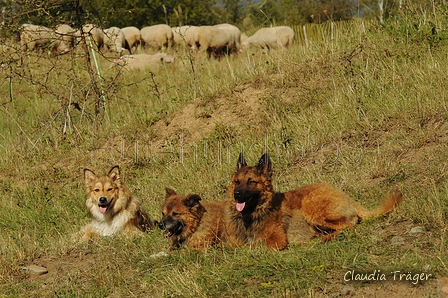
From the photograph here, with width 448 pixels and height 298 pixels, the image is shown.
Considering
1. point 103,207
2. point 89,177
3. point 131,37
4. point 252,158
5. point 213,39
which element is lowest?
point 252,158

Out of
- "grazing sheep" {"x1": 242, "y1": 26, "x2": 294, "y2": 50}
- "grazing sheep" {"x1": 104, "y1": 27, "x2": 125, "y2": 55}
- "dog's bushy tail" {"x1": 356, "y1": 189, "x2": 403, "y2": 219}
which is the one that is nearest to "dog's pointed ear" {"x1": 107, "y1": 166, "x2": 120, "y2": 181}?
"dog's bushy tail" {"x1": 356, "y1": 189, "x2": 403, "y2": 219}

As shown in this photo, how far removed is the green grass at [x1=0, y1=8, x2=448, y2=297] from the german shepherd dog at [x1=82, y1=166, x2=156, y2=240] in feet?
1.22

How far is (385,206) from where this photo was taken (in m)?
8.16

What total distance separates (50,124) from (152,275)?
8721 mm

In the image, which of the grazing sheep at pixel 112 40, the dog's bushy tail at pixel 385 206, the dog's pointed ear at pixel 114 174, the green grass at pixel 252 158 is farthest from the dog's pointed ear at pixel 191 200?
the grazing sheep at pixel 112 40

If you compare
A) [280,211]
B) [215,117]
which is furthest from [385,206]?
[215,117]

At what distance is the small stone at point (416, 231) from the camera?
7.36 meters

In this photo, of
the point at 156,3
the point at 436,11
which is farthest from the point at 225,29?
the point at 436,11

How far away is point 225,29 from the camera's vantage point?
35719 millimetres

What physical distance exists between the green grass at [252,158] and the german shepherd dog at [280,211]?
0.83 feet

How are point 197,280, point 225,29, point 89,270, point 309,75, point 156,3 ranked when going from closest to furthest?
1. point 197,280
2. point 89,270
3. point 309,75
4. point 225,29
5. point 156,3

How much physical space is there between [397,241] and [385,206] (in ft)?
3.18

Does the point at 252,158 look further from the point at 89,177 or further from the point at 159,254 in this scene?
the point at 159,254

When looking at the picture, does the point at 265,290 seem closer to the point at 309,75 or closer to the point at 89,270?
the point at 89,270
